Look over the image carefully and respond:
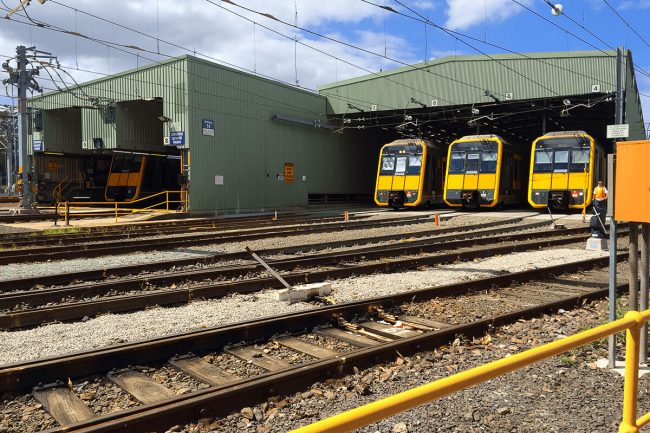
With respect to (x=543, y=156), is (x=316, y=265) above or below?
below

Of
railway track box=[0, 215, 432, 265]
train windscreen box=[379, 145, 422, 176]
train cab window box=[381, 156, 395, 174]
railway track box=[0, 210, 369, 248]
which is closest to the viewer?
railway track box=[0, 215, 432, 265]

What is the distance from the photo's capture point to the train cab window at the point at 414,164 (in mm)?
30891

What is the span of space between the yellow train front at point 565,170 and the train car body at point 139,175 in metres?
21.8

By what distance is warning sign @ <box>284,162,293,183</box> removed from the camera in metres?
34.9

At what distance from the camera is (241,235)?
56.6 feet

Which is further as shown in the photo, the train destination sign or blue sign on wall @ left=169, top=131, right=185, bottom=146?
blue sign on wall @ left=169, top=131, right=185, bottom=146

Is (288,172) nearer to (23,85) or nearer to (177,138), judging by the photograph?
(177,138)

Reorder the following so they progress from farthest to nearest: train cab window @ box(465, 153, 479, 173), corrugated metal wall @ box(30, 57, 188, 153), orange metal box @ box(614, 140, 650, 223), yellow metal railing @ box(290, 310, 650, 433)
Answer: train cab window @ box(465, 153, 479, 173)
corrugated metal wall @ box(30, 57, 188, 153)
orange metal box @ box(614, 140, 650, 223)
yellow metal railing @ box(290, 310, 650, 433)

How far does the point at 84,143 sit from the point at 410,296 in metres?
29.4

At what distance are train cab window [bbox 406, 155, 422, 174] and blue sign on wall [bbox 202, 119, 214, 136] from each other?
11.3 meters

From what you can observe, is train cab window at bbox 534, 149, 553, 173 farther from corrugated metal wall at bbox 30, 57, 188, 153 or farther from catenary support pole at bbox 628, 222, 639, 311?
catenary support pole at bbox 628, 222, 639, 311

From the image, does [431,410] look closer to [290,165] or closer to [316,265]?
[316,265]

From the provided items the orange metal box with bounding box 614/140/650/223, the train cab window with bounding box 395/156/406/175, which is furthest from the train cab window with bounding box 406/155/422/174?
the orange metal box with bounding box 614/140/650/223

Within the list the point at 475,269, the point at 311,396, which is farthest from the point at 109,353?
the point at 475,269
